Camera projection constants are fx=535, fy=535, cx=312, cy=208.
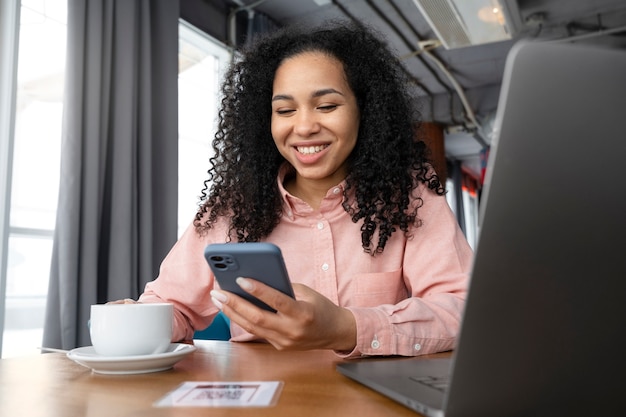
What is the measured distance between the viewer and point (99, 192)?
2.74 metres

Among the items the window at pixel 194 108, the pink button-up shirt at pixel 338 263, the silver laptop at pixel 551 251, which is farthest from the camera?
the window at pixel 194 108

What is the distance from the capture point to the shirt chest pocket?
133 centimetres

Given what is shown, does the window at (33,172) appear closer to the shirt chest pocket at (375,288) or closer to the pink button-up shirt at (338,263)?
the pink button-up shirt at (338,263)

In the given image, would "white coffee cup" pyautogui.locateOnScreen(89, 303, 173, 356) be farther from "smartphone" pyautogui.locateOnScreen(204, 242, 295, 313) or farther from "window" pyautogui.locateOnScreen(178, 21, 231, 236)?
"window" pyautogui.locateOnScreen(178, 21, 231, 236)

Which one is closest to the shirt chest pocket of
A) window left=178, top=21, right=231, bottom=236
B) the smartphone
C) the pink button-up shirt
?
the pink button-up shirt

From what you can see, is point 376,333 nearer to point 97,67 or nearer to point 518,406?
point 518,406

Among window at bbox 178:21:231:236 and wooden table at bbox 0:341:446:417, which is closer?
wooden table at bbox 0:341:446:417

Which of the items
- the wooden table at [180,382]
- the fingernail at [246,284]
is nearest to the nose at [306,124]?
the wooden table at [180,382]

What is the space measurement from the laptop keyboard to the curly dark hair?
72 cm

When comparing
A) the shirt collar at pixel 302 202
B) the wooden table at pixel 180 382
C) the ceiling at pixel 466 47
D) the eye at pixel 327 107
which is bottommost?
the wooden table at pixel 180 382

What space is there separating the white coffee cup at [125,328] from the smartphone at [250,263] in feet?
0.41

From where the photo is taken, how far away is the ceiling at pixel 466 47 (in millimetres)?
4242

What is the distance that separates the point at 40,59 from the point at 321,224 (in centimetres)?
214

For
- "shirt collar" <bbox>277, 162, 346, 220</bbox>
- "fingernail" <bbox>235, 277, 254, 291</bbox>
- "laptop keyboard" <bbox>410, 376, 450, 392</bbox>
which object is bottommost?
"laptop keyboard" <bbox>410, 376, 450, 392</bbox>
